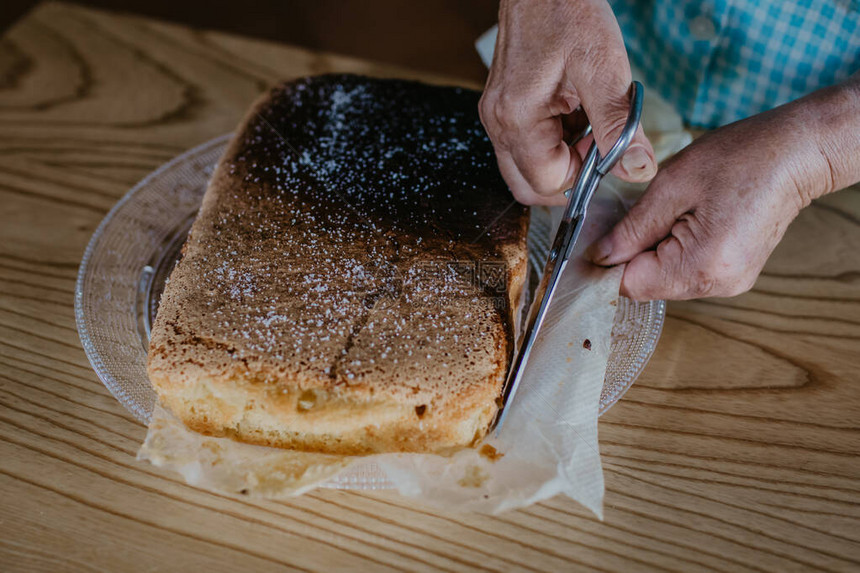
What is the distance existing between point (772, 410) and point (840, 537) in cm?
20

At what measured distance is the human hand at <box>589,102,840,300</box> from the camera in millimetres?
1023

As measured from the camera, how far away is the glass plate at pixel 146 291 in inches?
38.5

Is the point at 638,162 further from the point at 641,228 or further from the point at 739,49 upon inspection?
the point at 739,49

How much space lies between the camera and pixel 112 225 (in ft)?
4.04

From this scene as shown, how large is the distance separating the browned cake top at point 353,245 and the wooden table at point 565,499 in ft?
0.63

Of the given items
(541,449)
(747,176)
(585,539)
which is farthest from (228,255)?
(747,176)

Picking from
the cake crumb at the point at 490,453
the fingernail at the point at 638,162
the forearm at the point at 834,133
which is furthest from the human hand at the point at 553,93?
the cake crumb at the point at 490,453

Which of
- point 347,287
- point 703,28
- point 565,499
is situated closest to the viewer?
point 565,499

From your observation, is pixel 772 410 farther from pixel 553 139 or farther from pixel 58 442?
pixel 58 442

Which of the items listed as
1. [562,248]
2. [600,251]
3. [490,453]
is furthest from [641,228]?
[490,453]

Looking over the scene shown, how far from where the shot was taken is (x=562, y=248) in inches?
39.4

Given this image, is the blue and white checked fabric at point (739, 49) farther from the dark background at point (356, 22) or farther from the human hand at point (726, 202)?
the dark background at point (356, 22)

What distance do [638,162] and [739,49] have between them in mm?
724

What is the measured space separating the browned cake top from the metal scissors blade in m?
0.04
